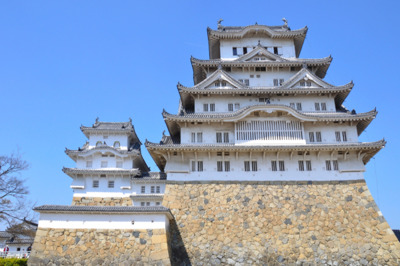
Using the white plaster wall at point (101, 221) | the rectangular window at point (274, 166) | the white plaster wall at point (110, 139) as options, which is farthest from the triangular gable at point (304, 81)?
the white plaster wall at point (110, 139)

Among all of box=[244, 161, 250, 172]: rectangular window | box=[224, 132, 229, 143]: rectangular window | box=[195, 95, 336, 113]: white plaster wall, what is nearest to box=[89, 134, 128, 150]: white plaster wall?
box=[195, 95, 336, 113]: white plaster wall

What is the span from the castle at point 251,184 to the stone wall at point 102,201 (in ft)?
34.8

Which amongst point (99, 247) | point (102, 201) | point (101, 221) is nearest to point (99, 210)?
point (101, 221)

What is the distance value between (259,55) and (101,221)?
18.3 meters

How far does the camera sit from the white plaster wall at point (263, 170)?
23719mm

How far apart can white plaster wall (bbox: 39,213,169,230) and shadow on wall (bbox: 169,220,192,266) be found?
1913 millimetres

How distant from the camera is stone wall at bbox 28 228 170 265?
18625 mm

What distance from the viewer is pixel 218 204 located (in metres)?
22.8

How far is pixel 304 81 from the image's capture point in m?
27.2

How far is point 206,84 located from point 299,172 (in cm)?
969

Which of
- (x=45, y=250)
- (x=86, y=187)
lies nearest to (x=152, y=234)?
(x=45, y=250)

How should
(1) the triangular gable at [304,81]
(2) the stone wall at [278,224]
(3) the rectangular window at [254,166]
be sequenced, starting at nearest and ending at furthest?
(2) the stone wall at [278,224], (3) the rectangular window at [254,166], (1) the triangular gable at [304,81]

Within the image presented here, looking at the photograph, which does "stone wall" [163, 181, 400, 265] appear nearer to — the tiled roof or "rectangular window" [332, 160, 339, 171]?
"rectangular window" [332, 160, 339, 171]

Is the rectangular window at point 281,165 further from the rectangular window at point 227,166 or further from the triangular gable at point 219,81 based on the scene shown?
the triangular gable at point 219,81
